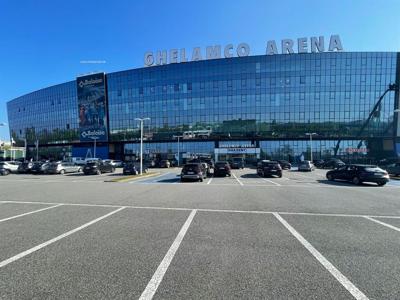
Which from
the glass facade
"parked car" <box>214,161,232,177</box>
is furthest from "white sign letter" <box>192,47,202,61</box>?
"parked car" <box>214,161,232,177</box>

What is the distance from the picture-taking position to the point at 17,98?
108312mm

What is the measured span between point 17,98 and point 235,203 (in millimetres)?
133694

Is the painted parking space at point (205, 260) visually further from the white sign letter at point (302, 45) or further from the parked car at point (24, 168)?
the white sign letter at point (302, 45)

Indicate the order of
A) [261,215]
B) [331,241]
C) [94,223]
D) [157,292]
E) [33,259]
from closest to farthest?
1. [157,292]
2. [33,259]
3. [331,241]
4. [94,223]
5. [261,215]

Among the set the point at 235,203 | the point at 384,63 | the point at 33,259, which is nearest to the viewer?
the point at 33,259

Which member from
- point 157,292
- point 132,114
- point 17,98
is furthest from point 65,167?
point 17,98

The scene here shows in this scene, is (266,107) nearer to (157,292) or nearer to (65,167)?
(65,167)

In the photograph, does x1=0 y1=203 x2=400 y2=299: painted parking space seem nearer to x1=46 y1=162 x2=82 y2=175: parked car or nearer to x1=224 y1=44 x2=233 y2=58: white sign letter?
x1=46 y1=162 x2=82 y2=175: parked car

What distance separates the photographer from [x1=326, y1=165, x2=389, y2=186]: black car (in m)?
18.2

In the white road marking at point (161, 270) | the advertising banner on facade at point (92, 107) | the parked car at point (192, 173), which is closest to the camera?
the white road marking at point (161, 270)

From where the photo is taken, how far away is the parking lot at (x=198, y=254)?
3.53 metres

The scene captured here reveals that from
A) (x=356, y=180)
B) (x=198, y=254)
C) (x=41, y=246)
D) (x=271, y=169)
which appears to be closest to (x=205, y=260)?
(x=198, y=254)

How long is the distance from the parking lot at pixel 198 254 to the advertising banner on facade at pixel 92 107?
246 ft

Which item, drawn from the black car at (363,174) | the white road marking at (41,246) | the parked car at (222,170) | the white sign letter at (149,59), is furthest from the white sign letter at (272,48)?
the white road marking at (41,246)
